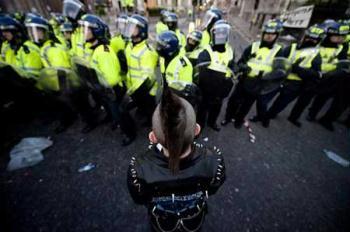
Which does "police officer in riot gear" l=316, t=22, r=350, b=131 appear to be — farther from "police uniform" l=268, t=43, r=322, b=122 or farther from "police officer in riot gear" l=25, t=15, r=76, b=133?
"police officer in riot gear" l=25, t=15, r=76, b=133

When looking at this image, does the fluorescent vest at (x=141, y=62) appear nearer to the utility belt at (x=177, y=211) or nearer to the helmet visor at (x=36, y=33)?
the helmet visor at (x=36, y=33)

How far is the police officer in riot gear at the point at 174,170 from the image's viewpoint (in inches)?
31.4

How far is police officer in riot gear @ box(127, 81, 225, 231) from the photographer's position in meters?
0.80

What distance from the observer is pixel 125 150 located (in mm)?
3469

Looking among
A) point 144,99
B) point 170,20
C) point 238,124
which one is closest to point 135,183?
point 144,99

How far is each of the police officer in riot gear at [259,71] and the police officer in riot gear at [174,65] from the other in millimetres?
1526

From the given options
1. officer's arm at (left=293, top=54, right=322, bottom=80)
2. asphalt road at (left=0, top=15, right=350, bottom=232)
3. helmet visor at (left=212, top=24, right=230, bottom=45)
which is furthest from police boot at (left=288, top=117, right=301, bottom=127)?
helmet visor at (left=212, top=24, right=230, bottom=45)

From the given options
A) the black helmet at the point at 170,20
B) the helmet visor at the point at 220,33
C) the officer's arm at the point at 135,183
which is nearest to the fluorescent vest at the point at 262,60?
the helmet visor at the point at 220,33

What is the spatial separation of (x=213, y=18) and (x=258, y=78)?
102 inches

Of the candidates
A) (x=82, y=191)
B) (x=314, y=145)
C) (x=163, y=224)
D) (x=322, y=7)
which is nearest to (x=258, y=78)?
(x=314, y=145)

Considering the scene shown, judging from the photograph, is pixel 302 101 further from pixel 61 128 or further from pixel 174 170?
pixel 61 128

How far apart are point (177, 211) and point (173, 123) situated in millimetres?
854

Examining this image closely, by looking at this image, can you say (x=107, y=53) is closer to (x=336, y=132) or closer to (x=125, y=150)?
(x=125, y=150)

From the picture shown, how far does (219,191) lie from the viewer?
2715 mm
